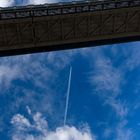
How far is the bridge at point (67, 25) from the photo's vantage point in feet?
107

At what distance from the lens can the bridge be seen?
3256cm

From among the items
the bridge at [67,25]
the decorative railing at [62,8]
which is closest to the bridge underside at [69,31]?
the bridge at [67,25]

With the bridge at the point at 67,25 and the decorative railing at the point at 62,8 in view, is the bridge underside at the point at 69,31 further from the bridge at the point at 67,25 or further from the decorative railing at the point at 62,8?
the decorative railing at the point at 62,8

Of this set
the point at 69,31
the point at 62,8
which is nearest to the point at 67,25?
the point at 69,31

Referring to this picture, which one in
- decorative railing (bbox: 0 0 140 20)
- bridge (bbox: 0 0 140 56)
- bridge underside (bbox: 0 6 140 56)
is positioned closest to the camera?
decorative railing (bbox: 0 0 140 20)

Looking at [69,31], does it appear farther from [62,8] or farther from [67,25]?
[62,8]

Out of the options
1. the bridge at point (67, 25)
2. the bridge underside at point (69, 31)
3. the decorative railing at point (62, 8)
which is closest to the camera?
the decorative railing at point (62, 8)

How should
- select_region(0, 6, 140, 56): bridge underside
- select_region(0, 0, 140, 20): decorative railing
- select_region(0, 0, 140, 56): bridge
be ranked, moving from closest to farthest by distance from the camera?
select_region(0, 0, 140, 20): decorative railing → select_region(0, 0, 140, 56): bridge → select_region(0, 6, 140, 56): bridge underside

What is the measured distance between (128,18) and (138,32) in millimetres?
1882

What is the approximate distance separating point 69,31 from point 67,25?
0.74 metres

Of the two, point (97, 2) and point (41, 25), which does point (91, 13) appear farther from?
point (41, 25)

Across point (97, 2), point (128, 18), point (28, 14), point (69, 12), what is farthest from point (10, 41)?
point (128, 18)

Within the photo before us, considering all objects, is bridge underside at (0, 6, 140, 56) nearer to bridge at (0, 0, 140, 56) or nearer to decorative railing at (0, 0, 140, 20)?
bridge at (0, 0, 140, 56)

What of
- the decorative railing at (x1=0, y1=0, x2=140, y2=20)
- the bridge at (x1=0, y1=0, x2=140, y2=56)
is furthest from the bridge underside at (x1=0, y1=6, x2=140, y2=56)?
the decorative railing at (x1=0, y1=0, x2=140, y2=20)
